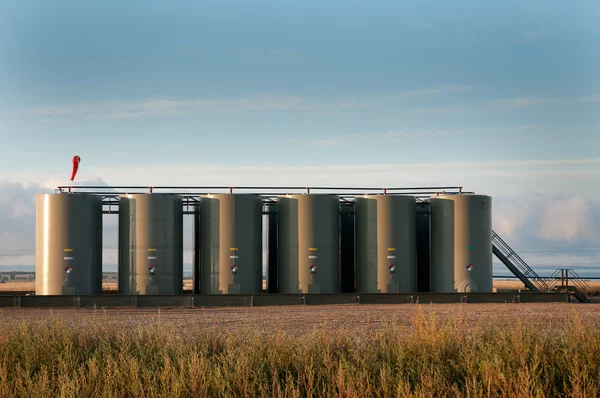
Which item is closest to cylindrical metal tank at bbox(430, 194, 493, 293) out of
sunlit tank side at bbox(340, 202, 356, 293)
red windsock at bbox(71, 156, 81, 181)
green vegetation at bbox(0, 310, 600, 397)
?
sunlit tank side at bbox(340, 202, 356, 293)

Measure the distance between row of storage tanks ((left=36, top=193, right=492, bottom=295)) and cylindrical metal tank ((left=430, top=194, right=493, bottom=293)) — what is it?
0.05 m

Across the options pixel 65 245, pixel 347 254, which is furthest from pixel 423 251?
pixel 65 245

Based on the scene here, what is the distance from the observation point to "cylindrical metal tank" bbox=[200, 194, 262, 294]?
29.5m

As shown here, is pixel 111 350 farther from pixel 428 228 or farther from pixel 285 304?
pixel 428 228

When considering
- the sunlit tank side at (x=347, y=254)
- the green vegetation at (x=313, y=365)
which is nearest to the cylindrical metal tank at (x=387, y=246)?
the sunlit tank side at (x=347, y=254)

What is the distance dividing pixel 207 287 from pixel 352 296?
252 inches

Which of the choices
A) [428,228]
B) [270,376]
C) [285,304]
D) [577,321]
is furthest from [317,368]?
[428,228]

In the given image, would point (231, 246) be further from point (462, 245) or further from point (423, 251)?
point (462, 245)

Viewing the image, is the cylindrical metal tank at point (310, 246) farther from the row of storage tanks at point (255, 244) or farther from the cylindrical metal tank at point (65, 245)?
the cylindrical metal tank at point (65, 245)

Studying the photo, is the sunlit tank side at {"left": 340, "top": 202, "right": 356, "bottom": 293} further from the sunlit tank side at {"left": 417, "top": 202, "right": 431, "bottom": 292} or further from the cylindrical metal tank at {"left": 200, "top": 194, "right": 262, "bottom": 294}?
the cylindrical metal tank at {"left": 200, "top": 194, "right": 262, "bottom": 294}

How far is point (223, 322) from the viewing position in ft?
69.7

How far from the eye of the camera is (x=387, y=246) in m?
30.2

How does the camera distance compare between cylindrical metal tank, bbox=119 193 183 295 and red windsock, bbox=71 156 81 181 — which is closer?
cylindrical metal tank, bbox=119 193 183 295

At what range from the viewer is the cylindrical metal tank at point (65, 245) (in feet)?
96.0
